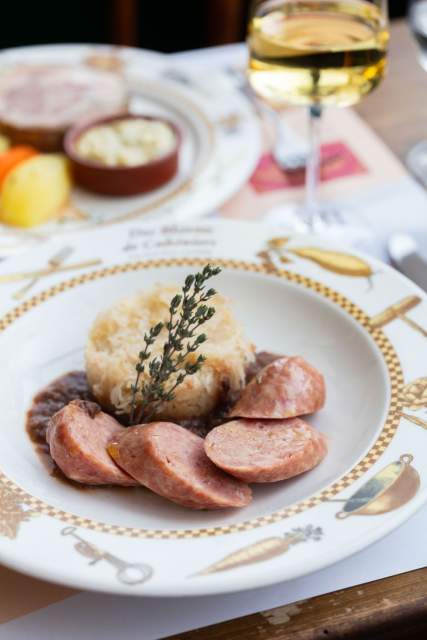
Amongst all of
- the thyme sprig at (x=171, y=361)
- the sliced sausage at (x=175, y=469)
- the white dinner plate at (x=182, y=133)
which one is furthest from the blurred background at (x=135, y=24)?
the sliced sausage at (x=175, y=469)

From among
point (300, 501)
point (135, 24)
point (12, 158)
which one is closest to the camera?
point (300, 501)

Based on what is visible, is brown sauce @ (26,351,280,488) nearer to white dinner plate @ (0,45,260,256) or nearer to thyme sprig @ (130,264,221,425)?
thyme sprig @ (130,264,221,425)

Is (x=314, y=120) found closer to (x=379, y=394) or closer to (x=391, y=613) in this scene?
(x=379, y=394)

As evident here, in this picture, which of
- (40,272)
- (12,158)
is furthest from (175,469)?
(12,158)

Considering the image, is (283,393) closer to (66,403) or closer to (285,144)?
(66,403)

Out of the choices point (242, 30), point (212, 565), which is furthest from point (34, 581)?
point (242, 30)

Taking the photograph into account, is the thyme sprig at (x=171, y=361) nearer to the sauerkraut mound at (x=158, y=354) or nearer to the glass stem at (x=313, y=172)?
the sauerkraut mound at (x=158, y=354)
